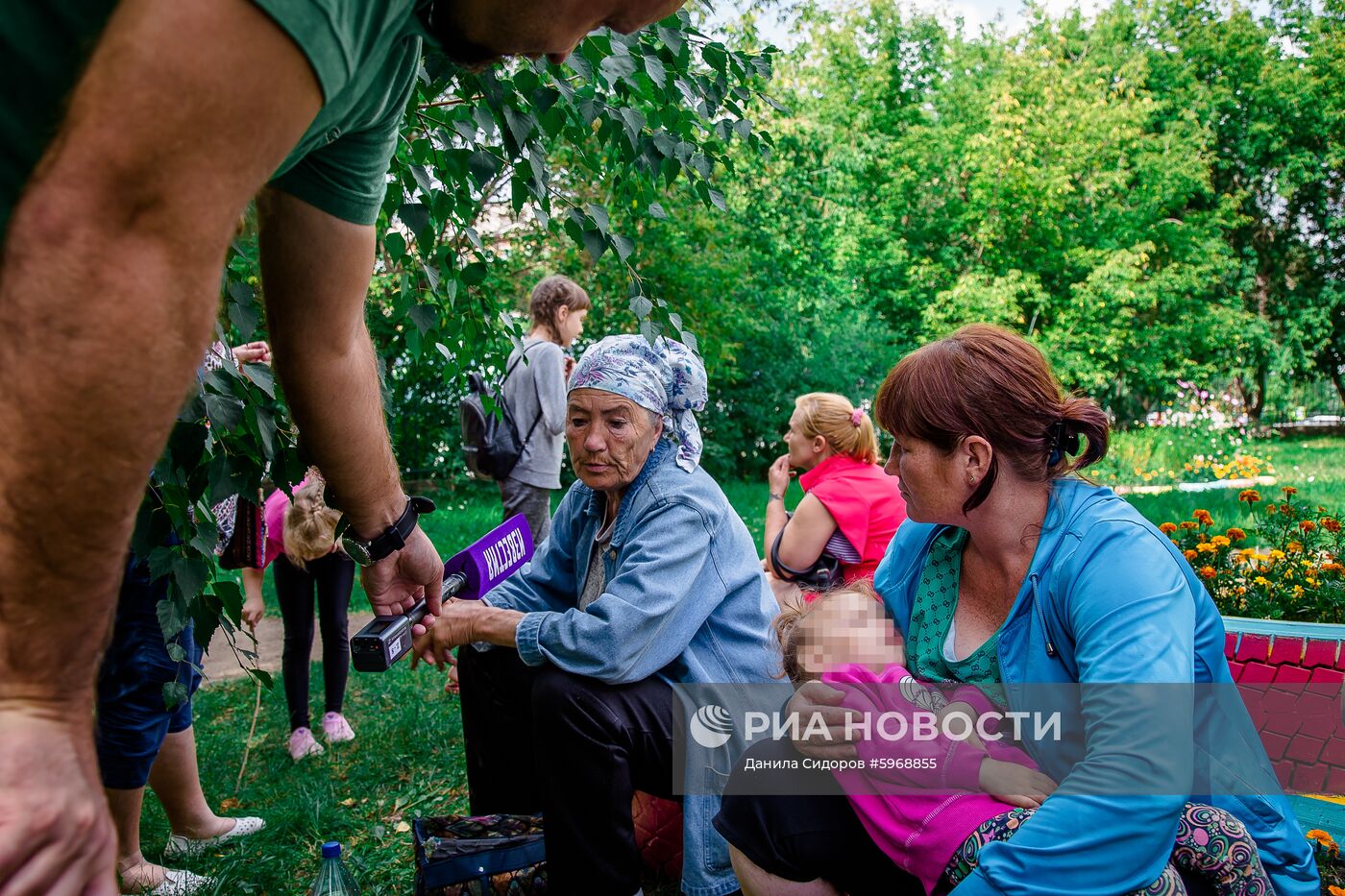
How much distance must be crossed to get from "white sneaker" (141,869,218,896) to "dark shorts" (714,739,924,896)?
1.88m

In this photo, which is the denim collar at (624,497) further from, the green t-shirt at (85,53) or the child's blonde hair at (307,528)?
the green t-shirt at (85,53)

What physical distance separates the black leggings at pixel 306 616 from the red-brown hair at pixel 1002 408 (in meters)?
3.11

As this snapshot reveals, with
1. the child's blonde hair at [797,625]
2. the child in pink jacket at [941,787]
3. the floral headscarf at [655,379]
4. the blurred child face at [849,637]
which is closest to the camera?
the child in pink jacket at [941,787]

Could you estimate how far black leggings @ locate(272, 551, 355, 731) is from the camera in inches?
178

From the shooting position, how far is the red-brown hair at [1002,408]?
84.0 inches

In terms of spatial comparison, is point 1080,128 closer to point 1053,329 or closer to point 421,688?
point 1053,329

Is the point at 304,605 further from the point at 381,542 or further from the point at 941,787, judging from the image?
the point at 941,787

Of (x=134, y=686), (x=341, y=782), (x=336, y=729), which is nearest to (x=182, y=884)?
(x=134, y=686)

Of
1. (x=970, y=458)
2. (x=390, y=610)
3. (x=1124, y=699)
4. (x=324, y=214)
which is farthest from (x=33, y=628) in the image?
(x=970, y=458)

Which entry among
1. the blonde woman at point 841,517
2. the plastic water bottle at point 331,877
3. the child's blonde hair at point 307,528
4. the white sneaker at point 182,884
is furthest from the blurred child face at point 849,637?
the child's blonde hair at point 307,528

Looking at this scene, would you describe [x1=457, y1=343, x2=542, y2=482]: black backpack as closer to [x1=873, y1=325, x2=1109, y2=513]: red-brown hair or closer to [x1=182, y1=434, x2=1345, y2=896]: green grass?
[x1=182, y1=434, x2=1345, y2=896]: green grass

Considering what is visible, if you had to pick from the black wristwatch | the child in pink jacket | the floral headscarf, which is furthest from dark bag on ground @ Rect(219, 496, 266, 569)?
Answer: the child in pink jacket

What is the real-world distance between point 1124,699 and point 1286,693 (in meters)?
1.32

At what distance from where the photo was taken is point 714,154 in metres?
3.18
